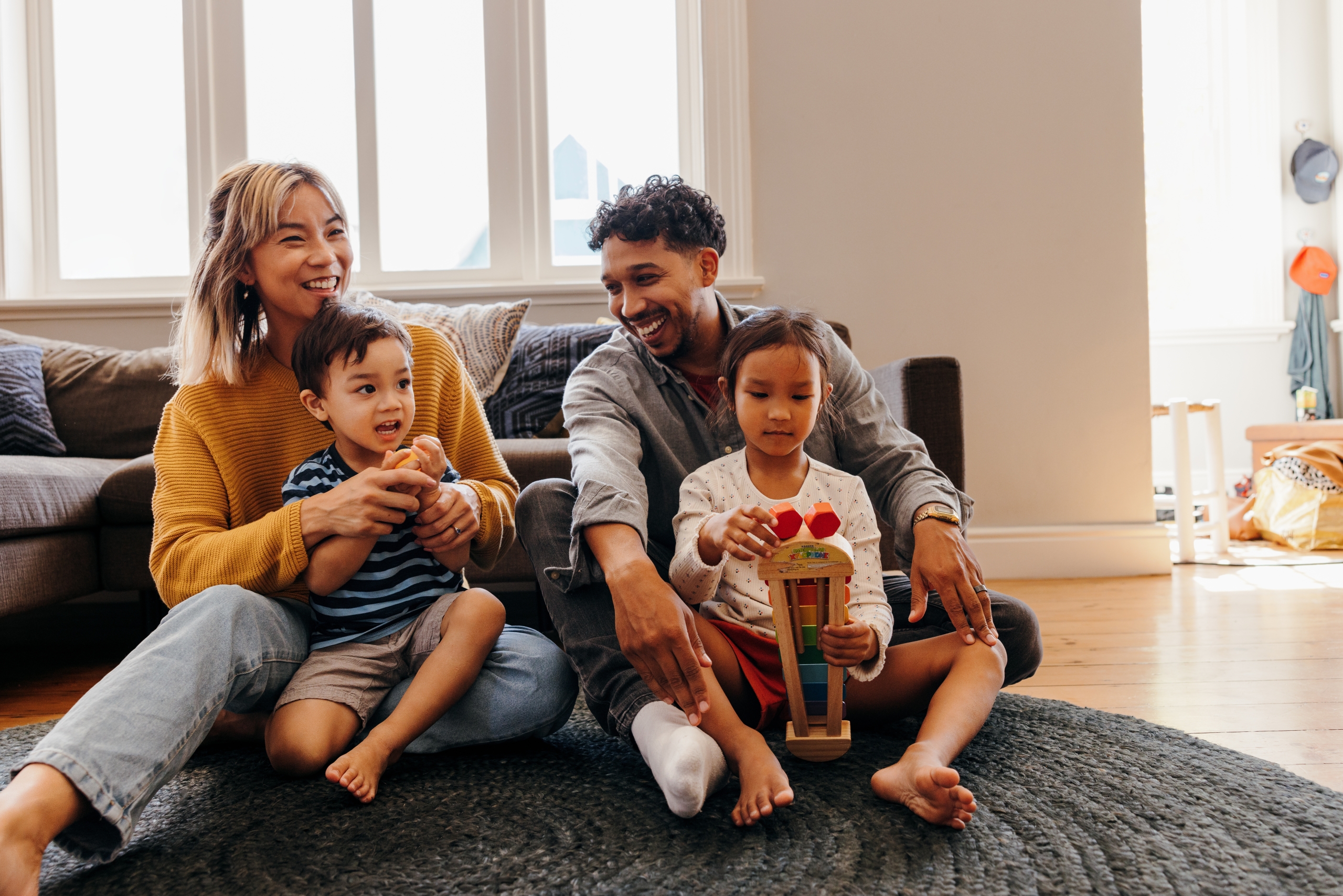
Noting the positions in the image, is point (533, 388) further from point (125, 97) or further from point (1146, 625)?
point (125, 97)

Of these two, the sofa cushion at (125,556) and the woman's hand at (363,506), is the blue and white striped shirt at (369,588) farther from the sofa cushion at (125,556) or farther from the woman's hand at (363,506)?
the sofa cushion at (125,556)

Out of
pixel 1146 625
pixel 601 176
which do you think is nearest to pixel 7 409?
pixel 601 176

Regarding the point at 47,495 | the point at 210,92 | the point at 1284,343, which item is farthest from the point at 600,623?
the point at 1284,343

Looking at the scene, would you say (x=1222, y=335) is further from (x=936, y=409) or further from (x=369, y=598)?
(x=369, y=598)

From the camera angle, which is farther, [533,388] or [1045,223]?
[1045,223]

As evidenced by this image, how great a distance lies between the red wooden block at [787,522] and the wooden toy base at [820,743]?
277 mm

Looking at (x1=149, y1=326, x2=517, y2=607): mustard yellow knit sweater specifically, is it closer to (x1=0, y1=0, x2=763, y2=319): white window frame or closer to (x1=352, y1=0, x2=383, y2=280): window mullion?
(x1=0, y1=0, x2=763, y2=319): white window frame

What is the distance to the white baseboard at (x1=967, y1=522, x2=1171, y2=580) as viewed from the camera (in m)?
2.69

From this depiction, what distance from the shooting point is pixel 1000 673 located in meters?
1.09

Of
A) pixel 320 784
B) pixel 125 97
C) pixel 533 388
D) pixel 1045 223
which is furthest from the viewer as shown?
pixel 125 97

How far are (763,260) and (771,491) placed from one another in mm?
1760

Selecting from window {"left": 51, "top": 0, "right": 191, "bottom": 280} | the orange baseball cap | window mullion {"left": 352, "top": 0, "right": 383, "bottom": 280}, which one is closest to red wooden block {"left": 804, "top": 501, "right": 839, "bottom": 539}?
window mullion {"left": 352, "top": 0, "right": 383, "bottom": 280}

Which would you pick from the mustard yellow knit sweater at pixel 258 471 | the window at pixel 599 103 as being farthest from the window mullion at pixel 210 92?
the mustard yellow knit sweater at pixel 258 471

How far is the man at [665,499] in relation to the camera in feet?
3.10
